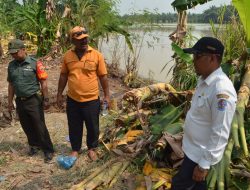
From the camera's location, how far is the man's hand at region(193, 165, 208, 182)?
237 centimetres

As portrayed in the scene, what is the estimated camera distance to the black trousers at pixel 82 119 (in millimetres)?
4242

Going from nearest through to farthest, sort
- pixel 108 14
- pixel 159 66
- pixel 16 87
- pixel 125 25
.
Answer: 1. pixel 16 87
2. pixel 125 25
3. pixel 108 14
4. pixel 159 66

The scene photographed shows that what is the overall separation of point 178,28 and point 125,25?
406 cm

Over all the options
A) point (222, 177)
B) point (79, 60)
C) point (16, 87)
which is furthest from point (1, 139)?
point (222, 177)

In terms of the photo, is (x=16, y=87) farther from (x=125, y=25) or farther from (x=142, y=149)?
(x=125, y=25)

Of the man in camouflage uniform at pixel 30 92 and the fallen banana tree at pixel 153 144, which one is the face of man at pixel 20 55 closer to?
the man in camouflage uniform at pixel 30 92

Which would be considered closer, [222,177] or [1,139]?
[222,177]

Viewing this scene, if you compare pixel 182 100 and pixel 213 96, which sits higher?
pixel 213 96

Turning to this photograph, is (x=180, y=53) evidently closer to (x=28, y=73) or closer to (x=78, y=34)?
(x=78, y=34)

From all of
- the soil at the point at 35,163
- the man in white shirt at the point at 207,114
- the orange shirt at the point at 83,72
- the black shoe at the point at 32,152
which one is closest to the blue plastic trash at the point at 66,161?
the soil at the point at 35,163

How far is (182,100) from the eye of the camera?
180 inches

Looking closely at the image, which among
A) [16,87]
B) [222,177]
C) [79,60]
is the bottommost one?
[222,177]

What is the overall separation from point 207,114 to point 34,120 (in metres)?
2.71

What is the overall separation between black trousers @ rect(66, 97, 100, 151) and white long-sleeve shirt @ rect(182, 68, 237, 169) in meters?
1.88
